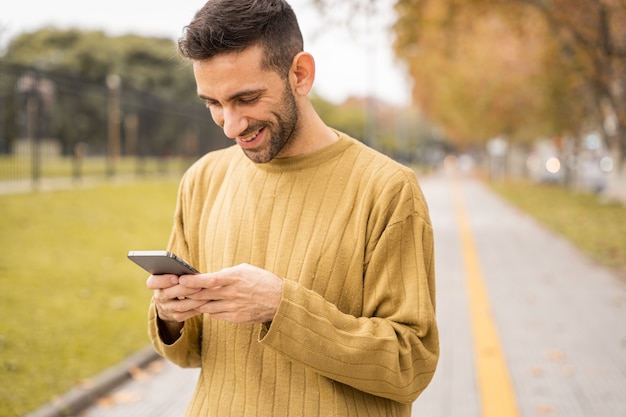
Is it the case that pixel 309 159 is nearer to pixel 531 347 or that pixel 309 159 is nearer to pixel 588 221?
pixel 531 347

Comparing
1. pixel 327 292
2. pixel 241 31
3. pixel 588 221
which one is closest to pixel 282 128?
pixel 241 31

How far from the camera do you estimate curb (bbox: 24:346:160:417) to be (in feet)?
16.1

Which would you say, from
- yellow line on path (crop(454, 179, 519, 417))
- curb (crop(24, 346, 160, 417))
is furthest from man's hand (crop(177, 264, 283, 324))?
yellow line on path (crop(454, 179, 519, 417))

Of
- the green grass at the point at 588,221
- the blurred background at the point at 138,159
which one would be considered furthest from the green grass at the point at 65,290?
the green grass at the point at 588,221

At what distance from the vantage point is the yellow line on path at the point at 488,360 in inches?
212

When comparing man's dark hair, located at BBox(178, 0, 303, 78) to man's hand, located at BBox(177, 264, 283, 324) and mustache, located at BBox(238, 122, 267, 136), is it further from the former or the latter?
man's hand, located at BBox(177, 264, 283, 324)

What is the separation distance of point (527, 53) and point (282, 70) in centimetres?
3076

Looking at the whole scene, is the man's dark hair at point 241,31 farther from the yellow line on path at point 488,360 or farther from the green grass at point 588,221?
the green grass at point 588,221

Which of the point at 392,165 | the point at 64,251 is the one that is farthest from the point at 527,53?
the point at 392,165

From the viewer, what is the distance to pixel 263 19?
1.85 m

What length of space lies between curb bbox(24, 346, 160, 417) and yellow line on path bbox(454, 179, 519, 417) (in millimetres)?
2719

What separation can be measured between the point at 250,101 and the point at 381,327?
0.65m

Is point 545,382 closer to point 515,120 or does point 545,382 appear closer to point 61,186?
point 61,186

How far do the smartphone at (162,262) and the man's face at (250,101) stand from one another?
37 cm
